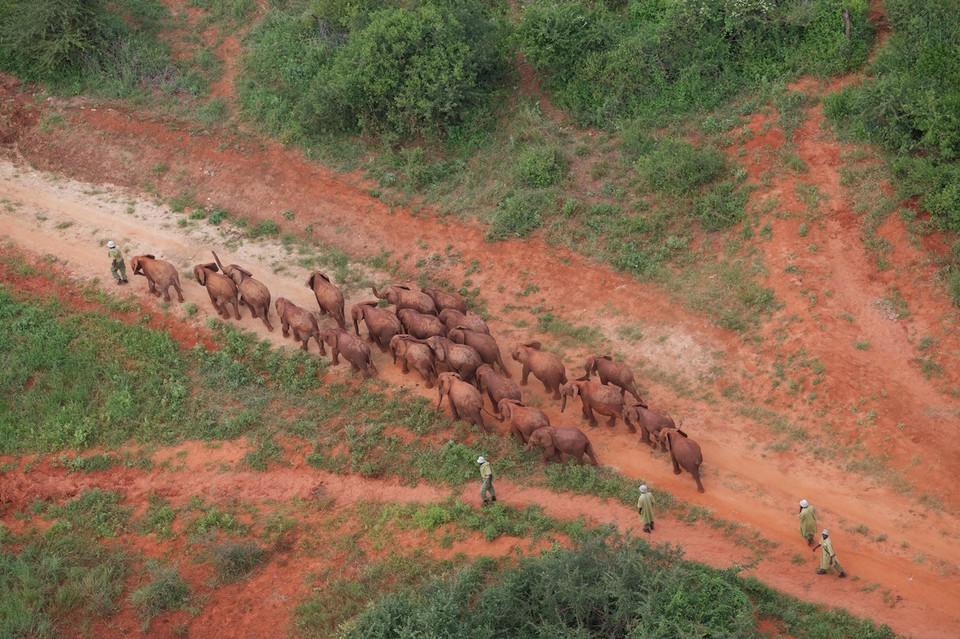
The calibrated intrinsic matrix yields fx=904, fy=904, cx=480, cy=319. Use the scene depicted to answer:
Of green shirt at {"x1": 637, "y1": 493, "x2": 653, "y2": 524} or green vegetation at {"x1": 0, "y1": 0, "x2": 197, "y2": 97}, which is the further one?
green vegetation at {"x1": 0, "y1": 0, "x2": 197, "y2": 97}

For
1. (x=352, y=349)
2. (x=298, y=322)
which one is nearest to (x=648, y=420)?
(x=352, y=349)

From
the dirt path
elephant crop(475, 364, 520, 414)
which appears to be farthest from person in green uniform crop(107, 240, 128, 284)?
elephant crop(475, 364, 520, 414)

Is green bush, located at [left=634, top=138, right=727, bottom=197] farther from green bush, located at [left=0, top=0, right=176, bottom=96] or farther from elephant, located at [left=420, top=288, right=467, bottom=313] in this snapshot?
green bush, located at [left=0, top=0, right=176, bottom=96]

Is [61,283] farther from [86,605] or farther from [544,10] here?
[544,10]

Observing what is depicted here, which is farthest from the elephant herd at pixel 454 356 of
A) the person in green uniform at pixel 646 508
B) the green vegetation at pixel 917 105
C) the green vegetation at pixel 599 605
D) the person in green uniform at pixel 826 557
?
the green vegetation at pixel 917 105

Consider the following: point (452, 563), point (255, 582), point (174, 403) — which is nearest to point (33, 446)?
point (174, 403)

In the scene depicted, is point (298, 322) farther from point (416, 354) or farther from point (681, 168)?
point (681, 168)

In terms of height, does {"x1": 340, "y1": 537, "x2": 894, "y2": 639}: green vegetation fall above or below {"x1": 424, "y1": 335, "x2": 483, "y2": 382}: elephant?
below

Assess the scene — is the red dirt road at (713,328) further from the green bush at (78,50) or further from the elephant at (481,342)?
the green bush at (78,50)
